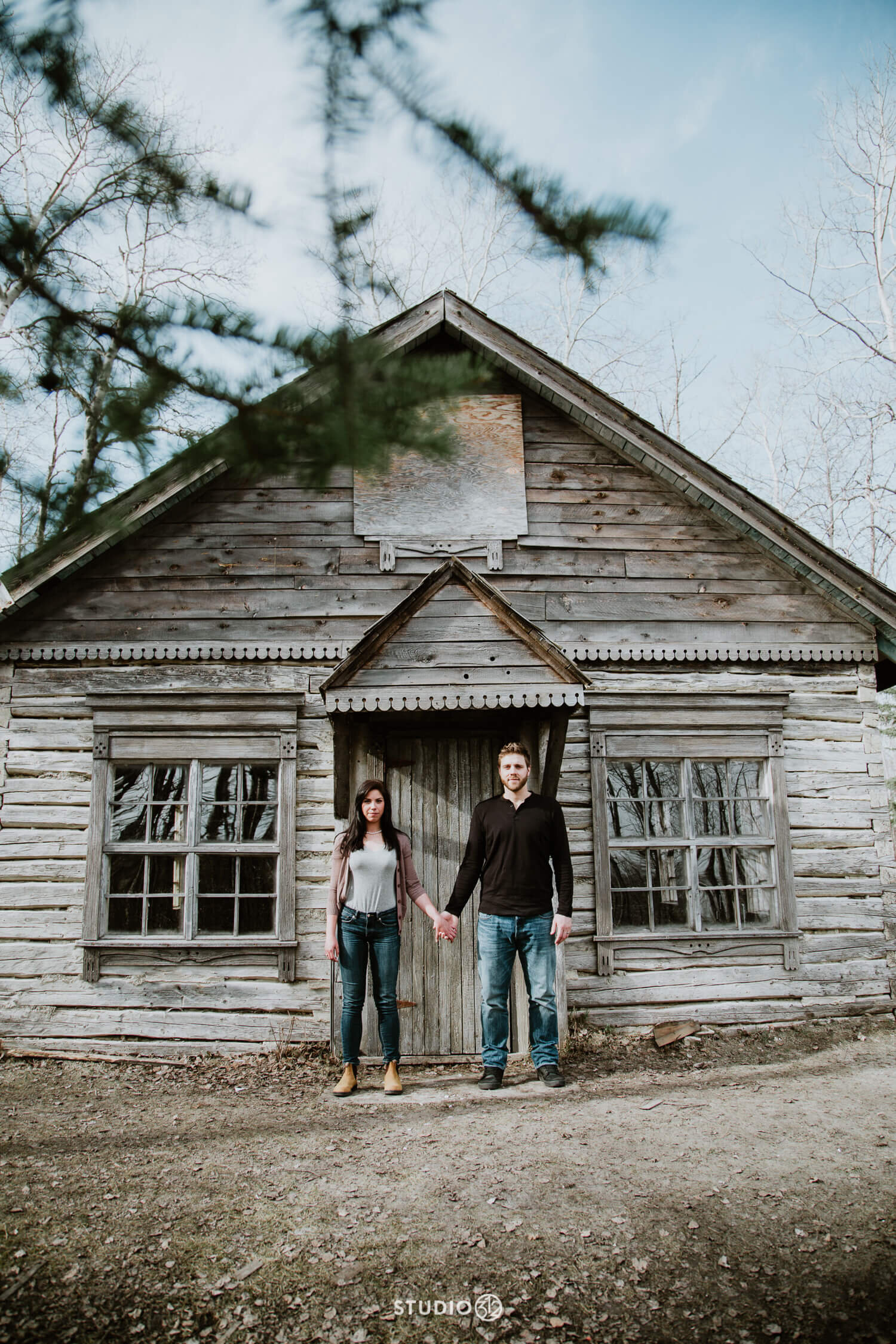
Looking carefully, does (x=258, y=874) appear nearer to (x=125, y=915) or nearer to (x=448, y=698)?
(x=125, y=915)

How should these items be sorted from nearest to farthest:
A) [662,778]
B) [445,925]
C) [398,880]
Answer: [445,925] → [398,880] → [662,778]

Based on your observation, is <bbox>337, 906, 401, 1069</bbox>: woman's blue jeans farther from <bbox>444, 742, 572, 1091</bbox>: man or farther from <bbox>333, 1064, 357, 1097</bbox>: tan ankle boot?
<bbox>444, 742, 572, 1091</bbox>: man

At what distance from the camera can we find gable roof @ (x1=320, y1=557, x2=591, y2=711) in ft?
17.3

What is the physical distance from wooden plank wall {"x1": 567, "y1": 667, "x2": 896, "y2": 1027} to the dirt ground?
0.98 m

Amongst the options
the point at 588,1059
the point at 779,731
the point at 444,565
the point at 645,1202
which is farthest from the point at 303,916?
the point at 779,731

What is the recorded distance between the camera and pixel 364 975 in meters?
5.37

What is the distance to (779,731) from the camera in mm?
7094

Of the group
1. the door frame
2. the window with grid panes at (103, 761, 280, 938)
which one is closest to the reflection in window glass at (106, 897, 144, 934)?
the window with grid panes at (103, 761, 280, 938)

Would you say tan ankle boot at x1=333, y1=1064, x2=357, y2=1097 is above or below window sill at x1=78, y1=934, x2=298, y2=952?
below

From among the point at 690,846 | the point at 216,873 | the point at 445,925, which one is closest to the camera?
the point at 445,925

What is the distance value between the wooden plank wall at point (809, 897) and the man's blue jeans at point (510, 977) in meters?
1.34

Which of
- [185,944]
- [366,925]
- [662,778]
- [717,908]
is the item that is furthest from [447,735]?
[717,908]

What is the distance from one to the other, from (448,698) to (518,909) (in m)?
1.42

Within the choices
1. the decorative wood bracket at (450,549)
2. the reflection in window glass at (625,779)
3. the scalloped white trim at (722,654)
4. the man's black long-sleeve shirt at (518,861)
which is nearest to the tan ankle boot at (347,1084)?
the man's black long-sleeve shirt at (518,861)
